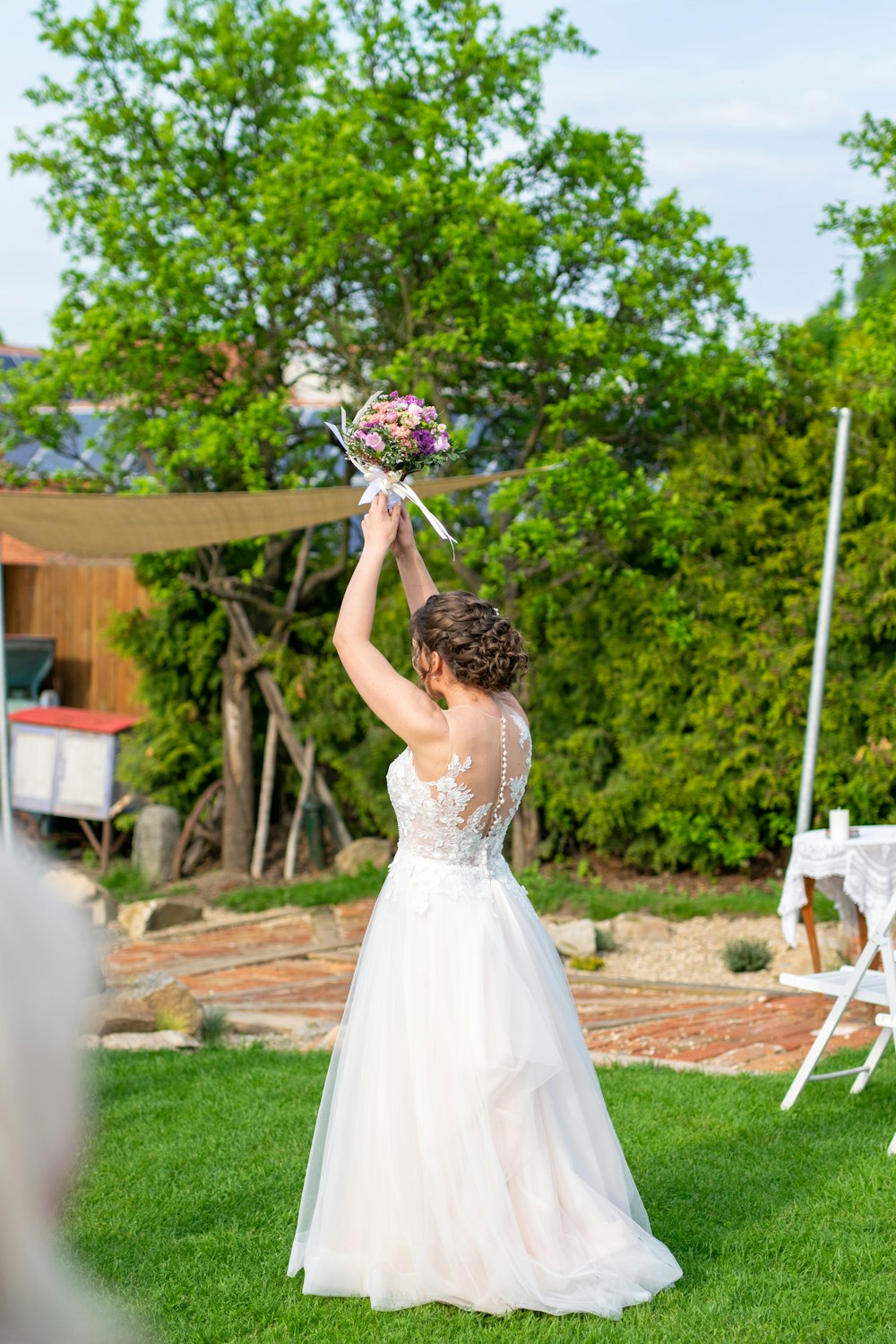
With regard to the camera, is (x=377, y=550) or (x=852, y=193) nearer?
(x=377, y=550)

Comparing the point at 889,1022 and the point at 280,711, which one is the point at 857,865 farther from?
the point at 280,711

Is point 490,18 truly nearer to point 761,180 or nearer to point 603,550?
point 761,180

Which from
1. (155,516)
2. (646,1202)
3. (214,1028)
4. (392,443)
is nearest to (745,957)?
(214,1028)

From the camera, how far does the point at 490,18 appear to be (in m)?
9.16

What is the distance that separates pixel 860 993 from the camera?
462cm

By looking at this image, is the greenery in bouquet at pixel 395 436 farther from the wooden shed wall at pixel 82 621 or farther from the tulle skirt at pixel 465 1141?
the wooden shed wall at pixel 82 621

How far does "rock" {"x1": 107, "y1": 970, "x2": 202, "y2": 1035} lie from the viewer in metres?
5.94

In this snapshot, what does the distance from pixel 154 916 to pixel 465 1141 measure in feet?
22.0

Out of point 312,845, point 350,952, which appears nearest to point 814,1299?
point 350,952

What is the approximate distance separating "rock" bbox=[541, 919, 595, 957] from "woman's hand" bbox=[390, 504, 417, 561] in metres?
4.69

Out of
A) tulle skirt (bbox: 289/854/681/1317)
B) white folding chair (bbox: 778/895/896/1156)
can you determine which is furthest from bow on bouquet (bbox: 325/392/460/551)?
white folding chair (bbox: 778/895/896/1156)

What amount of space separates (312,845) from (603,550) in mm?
3479

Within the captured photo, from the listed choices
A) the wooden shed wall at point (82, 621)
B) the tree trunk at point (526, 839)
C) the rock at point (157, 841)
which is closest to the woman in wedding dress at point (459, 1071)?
the tree trunk at point (526, 839)

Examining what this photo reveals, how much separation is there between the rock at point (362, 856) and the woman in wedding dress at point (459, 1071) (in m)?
7.40
